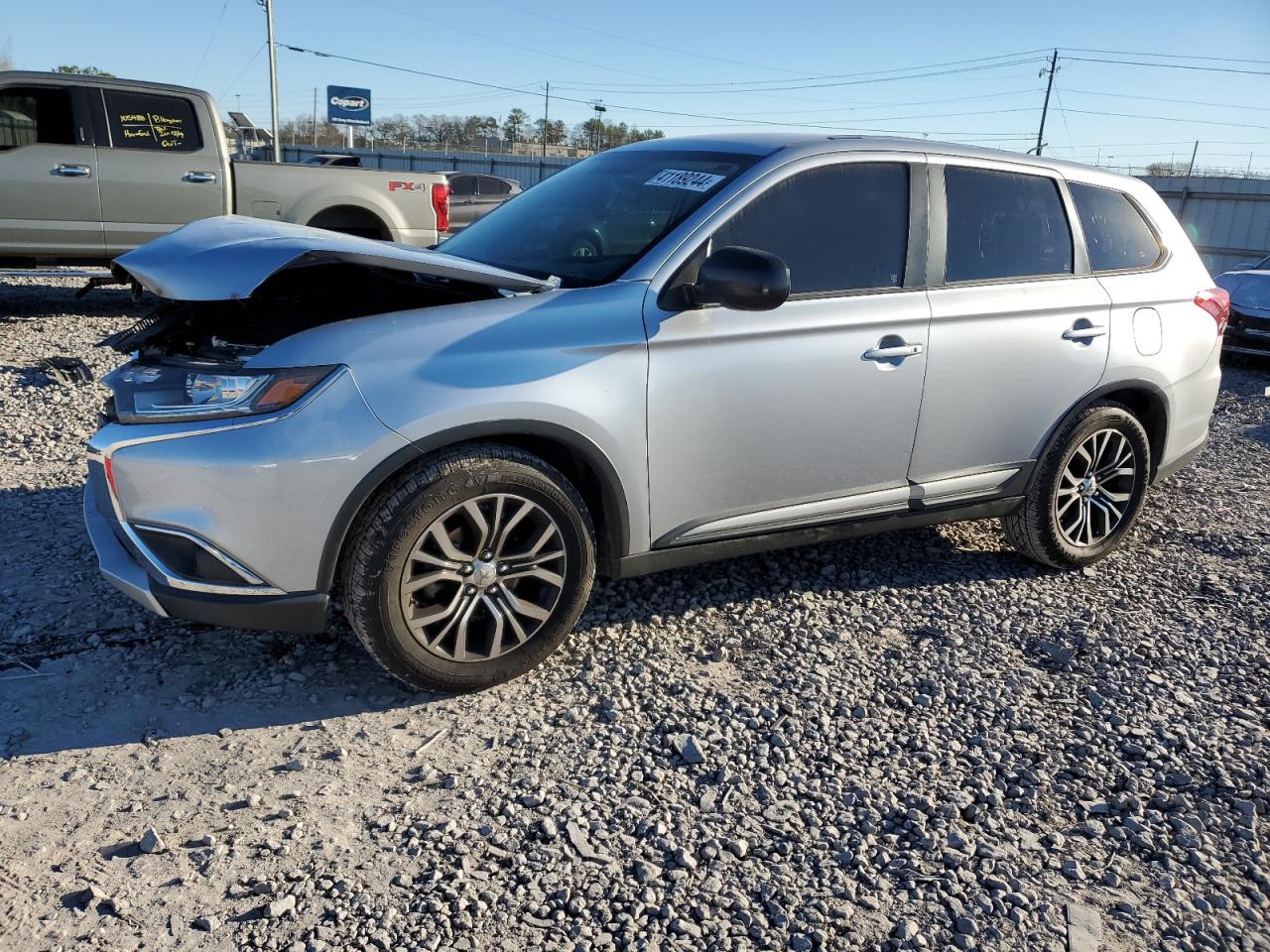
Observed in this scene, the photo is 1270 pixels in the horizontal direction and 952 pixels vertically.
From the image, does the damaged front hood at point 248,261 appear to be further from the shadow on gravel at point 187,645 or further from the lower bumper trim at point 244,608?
the shadow on gravel at point 187,645

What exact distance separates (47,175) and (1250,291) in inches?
478

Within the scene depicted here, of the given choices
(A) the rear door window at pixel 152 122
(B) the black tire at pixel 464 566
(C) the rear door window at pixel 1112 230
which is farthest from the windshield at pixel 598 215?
(A) the rear door window at pixel 152 122

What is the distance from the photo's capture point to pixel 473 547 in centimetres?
325

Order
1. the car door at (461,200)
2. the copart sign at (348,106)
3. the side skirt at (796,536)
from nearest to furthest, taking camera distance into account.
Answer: the side skirt at (796,536) → the car door at (461,200) → the copart sign at (348,106)

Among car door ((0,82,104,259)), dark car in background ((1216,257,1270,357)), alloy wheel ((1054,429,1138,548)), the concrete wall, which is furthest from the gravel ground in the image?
the concrete wall

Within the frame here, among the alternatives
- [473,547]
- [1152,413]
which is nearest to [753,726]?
[473,547]

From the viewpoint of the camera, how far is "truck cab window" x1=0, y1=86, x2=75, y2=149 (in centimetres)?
893

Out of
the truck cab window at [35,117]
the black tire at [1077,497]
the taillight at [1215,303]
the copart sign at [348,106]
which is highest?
the copart sign at [348,106]

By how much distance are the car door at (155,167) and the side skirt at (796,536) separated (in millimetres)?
7814

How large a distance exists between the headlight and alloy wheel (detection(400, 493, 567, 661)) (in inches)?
23.1

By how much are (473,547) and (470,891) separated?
112 cm

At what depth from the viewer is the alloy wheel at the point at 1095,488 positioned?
4617 millimetres

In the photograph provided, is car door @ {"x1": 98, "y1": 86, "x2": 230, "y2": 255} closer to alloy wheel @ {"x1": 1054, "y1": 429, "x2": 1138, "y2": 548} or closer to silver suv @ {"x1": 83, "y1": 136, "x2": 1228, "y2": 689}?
silver suv @ {"x1": 83, "y1": 136, "x2": 1228, "y2": 689}

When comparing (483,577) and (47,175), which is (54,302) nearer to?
(47,175)
